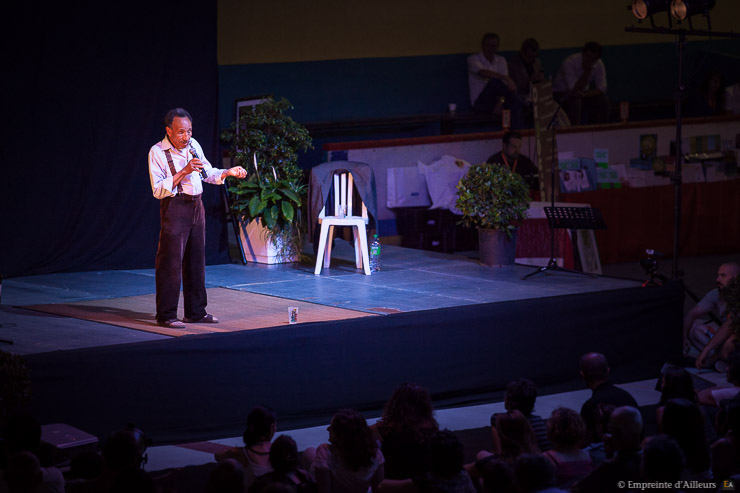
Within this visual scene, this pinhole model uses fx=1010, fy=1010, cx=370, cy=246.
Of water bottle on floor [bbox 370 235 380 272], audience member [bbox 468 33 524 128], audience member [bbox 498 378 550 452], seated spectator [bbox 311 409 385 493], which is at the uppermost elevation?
audience member [bbox 468 33 524 128]

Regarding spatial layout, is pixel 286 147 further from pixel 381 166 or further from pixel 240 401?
pixel 240 401

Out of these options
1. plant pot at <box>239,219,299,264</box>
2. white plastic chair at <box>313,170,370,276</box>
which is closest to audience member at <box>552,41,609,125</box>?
white plastic chair at <box>313,170,370,276</box>

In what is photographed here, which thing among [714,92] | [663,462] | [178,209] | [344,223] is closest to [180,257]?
[178,209]

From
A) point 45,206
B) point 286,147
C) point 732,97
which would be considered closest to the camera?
point 45,206

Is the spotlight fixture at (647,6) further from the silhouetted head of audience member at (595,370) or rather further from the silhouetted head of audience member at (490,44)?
the silhouetted head of audience member at (595,370)

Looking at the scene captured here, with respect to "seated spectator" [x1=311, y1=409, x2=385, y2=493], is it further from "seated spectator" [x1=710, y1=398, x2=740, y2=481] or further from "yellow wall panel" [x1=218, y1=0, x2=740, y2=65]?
"yellow wall panel" [x1=218, y1=0, x2=740, y2=65]

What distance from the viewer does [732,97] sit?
44.1 feet

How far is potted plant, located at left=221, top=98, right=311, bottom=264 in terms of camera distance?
9.01 meters

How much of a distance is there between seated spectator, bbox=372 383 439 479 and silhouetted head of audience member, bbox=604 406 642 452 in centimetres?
79

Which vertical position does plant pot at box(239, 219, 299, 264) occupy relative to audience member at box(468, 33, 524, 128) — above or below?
below

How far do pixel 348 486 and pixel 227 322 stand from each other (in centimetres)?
284

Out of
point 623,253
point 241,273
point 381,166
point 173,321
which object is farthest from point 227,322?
point 623,253

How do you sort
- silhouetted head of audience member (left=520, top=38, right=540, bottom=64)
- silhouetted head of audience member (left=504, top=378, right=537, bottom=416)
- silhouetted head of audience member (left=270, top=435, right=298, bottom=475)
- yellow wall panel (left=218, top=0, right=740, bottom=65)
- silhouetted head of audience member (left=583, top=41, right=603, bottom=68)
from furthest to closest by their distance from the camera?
silhouetted head of audience member (left=583, top=41, right=603, bottom=68) < silhouetted head of audience member (left=520, top=38, right=540, bottom=64) < yellow wall panel (left=218, top=0, right=740, bottom=65) < silhouetted head of audience member (left=504, top=378, right=537, bottom=416) < silhouetted head of audience member (left=270, top=435, right=298, bottom=475)

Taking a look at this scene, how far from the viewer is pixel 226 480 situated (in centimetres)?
332
